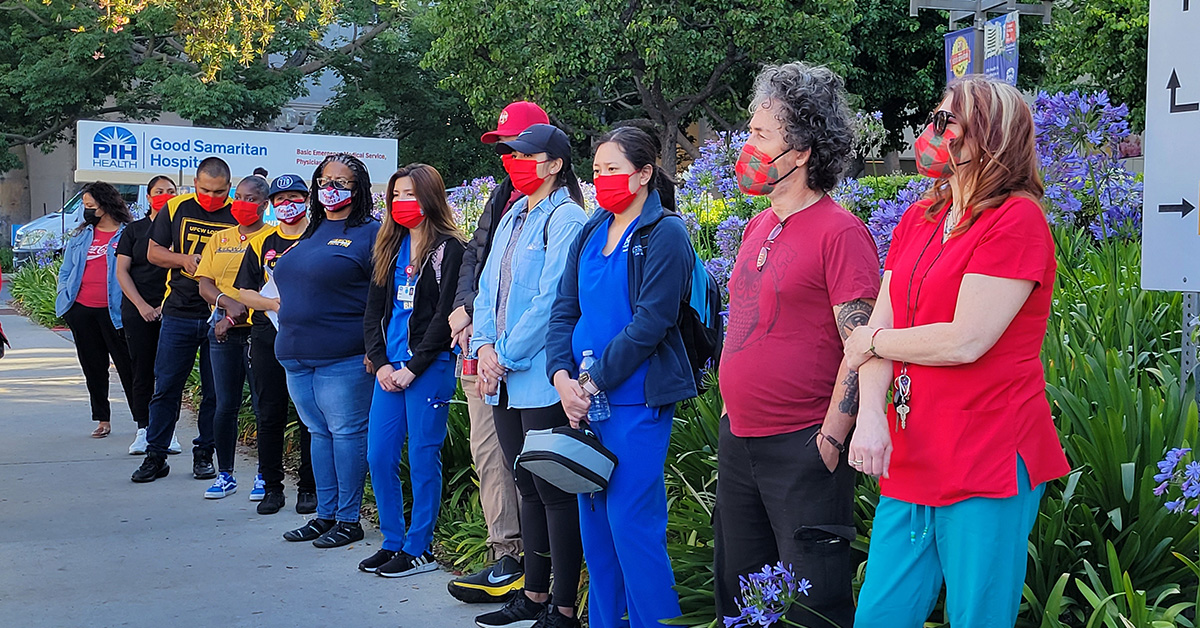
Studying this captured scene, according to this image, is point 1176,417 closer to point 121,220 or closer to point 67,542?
point 67,542

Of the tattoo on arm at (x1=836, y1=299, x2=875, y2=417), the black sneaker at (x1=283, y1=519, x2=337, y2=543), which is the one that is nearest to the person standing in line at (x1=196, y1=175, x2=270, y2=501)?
the black sneaker at (x1=283, y1=519, x2=337, y2=543)

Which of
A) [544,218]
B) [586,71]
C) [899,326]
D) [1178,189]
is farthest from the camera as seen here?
[586,71]

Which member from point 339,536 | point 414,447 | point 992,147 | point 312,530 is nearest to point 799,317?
point 992,147

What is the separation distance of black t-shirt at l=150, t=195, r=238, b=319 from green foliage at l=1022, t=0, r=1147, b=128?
13.9 metres

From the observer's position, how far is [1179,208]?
3.77 meters

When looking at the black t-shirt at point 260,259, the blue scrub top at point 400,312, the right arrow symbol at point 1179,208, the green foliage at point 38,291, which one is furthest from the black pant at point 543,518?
the green foliage at point 38,291

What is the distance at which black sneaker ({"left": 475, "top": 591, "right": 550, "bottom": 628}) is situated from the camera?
4.70m

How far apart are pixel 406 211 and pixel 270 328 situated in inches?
56.6

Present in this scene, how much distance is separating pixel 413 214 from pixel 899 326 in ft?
10.2

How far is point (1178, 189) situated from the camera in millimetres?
3760

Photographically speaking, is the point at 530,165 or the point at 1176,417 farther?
the point at 530,165

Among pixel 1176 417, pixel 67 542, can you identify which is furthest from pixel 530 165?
pixel 67 542

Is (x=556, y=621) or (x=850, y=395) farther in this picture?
(x=556, y=621)

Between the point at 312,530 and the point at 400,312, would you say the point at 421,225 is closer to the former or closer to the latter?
the point at 400,312
